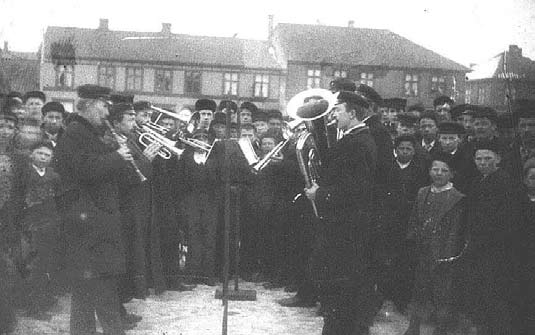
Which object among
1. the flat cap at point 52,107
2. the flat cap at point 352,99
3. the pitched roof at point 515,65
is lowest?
the flat cap at point 352,99

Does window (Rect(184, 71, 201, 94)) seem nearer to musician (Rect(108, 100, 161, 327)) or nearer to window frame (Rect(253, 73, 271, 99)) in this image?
window frame (Rect(253, 73, 271, 99))

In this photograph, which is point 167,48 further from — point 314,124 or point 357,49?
point 314,124

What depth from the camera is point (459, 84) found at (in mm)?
22828

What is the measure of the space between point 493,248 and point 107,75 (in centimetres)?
2289

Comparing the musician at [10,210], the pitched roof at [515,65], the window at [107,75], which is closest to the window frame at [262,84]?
the window at [107,75]

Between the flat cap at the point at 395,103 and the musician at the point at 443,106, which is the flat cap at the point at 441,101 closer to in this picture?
the musician at the point at 443,106

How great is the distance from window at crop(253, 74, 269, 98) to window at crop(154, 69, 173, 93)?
324 centimetres

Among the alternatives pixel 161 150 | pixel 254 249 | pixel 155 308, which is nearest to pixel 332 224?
pixel 155 308

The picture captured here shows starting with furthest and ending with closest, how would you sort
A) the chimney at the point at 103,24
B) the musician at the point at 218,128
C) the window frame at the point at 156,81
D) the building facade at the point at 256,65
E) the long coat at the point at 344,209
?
the chimney at the point at 103,24 < the window frame at the point at 156,81 < the building facade at the point at 256,65 < the musician at the point at 218,128 < the long coat at the point at 344,209

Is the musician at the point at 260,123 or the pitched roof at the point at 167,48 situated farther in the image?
the pitched roof at the point at 167,48

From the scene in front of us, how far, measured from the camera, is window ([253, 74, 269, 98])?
69.0ft

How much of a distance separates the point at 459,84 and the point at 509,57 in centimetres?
1554

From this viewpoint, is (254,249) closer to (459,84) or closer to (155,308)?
(155,308)

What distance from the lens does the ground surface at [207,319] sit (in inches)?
242
